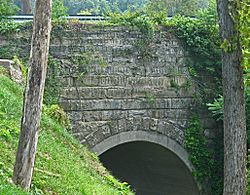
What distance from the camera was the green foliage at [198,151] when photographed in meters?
10.7

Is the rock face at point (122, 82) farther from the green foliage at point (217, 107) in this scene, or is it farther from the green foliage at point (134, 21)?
the green foliage at point (217, 107)

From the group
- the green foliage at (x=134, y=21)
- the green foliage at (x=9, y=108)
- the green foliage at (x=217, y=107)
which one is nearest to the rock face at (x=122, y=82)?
the green foliage at (x=134, y=21)

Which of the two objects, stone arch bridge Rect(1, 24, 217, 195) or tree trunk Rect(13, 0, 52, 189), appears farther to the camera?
stone arch bridge Rect(1, 24, 217, 195)

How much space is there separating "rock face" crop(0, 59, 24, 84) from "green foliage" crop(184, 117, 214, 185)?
375cm

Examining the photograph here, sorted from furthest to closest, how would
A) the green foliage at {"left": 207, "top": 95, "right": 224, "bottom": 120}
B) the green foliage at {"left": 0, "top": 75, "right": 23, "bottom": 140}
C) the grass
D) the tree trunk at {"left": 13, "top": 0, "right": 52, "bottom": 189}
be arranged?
the green foliage at {"left": 207, "top": 95, "right": 224, "bottom": 120} → the green foliage at {"left": 0, "top": 75, "right": 23, "bottom": 140} → the grass → the tree trunk at {"left": 13, "top": 0, "right": 52, "bottom": 189}

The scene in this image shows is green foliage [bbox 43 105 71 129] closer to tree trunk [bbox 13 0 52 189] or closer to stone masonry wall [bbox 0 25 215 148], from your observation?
stone masonry wall [bbox 0 25 215 148]

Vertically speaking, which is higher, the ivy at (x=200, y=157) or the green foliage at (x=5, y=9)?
the green foliage at (x=5, y=9)

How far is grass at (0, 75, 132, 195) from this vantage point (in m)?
5.26

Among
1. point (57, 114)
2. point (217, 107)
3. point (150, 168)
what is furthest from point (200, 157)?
point (57, 114)

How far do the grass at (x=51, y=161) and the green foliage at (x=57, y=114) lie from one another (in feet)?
0.76

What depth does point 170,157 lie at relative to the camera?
11602 mm

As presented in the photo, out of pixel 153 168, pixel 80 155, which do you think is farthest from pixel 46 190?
pixel 153 168

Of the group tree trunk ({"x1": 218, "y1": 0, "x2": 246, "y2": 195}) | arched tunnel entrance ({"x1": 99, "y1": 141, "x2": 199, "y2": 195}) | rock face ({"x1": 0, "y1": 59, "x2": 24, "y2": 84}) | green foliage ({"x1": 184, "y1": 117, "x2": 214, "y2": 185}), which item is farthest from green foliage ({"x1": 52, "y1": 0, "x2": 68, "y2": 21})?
tree trunk ({"x1": 218, "y1": 0, "x2": 246, "y2": 195})

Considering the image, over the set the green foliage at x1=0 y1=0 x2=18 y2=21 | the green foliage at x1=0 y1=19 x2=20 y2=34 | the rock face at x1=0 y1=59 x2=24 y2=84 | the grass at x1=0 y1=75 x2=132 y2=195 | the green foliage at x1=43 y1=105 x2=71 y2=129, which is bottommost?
the grass at x1=0 y1=75 x2=132 y2=195
